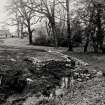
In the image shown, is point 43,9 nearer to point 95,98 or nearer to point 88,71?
point 88,71

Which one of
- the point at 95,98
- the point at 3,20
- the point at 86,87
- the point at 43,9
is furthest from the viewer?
the point at 3,20

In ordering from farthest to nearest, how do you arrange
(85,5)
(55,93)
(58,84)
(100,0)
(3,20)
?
(3,20) → (85,5) → (100,0) → (58,84) → (55,93)

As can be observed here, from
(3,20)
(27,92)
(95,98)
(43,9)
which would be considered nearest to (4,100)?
(27,92)

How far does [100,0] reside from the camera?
50.5 feet

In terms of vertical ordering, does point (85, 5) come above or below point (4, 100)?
above

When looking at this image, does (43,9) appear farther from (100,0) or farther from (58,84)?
(58,84)

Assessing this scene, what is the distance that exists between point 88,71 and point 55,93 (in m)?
3.98

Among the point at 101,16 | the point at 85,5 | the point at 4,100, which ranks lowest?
the point at 4,100

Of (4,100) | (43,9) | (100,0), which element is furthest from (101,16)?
(4,100)

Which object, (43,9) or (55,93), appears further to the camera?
(43,9)

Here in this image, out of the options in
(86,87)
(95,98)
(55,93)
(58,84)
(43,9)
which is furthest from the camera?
(43,9)

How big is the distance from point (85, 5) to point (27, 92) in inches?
468

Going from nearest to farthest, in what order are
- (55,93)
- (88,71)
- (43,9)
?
(55,93)
(88,71)
(43,9)

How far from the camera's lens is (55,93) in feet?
23.3
